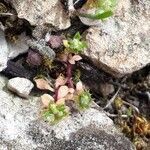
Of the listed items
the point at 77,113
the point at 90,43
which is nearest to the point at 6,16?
the point at 90,43

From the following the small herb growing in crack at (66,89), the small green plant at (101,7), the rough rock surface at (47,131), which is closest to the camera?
the rough rock surface at (47,131)

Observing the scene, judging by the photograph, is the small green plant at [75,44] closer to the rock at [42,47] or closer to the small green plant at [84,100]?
the rock at [42,47]

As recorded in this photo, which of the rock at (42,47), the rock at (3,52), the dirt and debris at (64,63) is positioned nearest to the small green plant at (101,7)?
the dirt and debris at (64,63)

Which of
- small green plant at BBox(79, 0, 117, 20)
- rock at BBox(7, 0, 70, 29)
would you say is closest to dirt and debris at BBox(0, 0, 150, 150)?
rock at BBox(7, 0, 70, 29)

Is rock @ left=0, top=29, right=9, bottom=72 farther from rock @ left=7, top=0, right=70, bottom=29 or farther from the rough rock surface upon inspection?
rock @ left=7, top=0, right=70, bottom=29

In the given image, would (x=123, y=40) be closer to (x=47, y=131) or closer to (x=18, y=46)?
(x=18, y=46)
